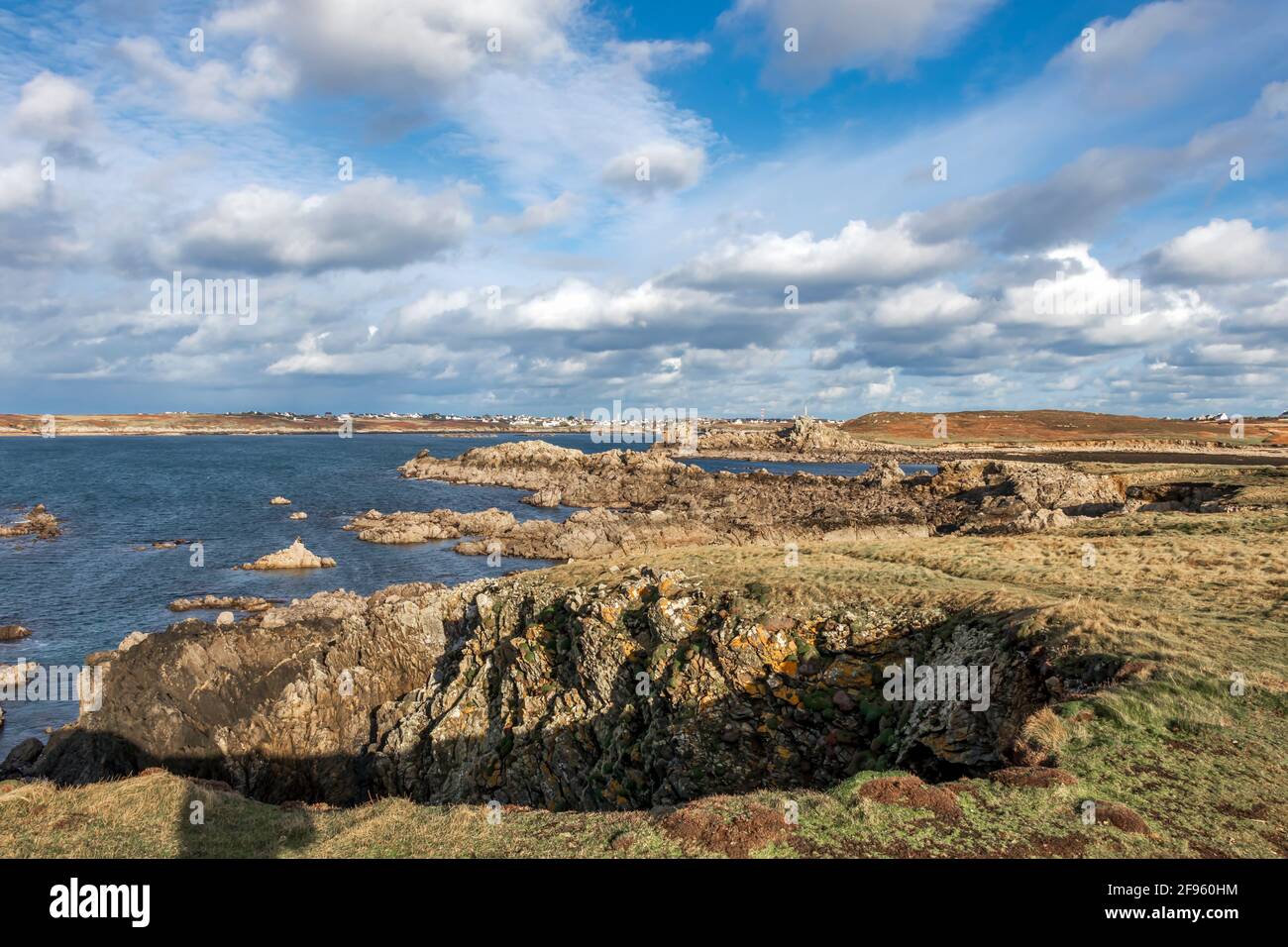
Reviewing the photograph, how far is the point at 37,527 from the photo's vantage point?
7188 centimetres

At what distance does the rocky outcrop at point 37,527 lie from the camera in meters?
69.5

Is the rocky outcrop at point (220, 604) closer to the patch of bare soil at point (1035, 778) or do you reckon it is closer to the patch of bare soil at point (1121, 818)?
the patch of bare soil at point (1035, 778)

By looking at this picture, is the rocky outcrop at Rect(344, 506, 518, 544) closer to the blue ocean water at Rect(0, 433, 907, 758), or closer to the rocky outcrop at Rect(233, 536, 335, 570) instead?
the blue ocean water at Rect(0, 433, 907, 758)

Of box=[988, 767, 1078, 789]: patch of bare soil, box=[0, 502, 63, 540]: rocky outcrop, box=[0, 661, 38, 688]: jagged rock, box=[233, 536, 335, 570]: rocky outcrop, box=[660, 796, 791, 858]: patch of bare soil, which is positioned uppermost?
box=[988, 767, 1078, 789]: patch of bare soil

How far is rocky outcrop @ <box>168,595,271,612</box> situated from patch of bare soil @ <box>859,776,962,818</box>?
4228 cm

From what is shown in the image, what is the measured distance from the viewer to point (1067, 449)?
529 ft

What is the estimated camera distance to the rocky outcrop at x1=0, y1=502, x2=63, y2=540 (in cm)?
6950

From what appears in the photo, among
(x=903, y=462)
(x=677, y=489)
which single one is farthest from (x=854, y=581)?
(x=903, y=462)

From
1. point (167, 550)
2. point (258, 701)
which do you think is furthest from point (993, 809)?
point (167, 550)

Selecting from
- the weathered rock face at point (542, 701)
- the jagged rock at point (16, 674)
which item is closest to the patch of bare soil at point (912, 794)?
the weathered rock face at point (542, 701)

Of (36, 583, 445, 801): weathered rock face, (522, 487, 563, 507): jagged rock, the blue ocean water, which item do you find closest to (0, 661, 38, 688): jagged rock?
the blue ocean water

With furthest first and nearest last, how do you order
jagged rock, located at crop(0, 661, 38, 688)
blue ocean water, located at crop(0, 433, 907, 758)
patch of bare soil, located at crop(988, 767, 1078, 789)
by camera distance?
blue ocean water, located at crop(0, 433, 907, 758) < jagged rock, located at crop(0, 661, 38, 688) < patch of bare soil, located at crop(988, 767, 1078, 789)
